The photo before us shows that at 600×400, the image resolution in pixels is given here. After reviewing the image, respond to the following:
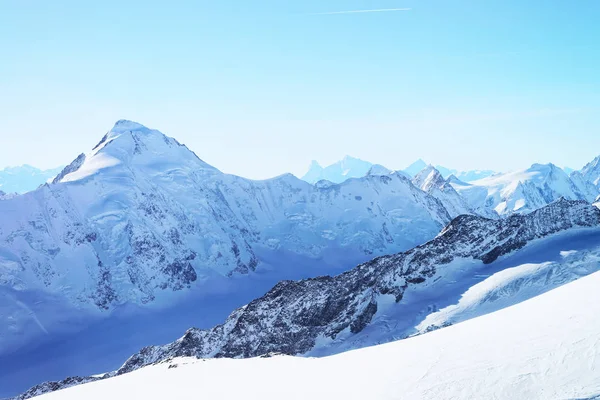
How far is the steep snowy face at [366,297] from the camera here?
71.9 metres

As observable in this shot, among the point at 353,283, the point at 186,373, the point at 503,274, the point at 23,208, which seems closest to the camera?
the point at 186,373

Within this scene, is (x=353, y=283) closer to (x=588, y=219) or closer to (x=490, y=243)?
(x=490, y=243)

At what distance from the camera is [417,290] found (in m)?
74.5

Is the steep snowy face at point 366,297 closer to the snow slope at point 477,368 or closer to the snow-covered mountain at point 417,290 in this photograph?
the snow-covered mountain at point 417,290

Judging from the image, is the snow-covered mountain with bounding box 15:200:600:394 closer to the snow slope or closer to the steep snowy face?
the steep snowy face

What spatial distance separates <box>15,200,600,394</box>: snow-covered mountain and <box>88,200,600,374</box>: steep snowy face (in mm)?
165

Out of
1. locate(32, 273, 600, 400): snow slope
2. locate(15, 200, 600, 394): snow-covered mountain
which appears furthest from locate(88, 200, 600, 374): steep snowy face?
locate(32, 273, 600, 400): snow slope

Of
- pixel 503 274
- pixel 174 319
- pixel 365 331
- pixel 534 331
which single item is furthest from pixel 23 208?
pixel 534 331

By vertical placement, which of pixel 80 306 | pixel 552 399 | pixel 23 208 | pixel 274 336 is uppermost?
pixel 23 208

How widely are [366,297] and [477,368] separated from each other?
57.3m

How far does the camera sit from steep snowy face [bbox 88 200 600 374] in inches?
2832

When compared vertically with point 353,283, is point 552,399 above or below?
below

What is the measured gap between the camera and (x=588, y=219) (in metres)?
76.8

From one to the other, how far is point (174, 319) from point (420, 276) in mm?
132259
